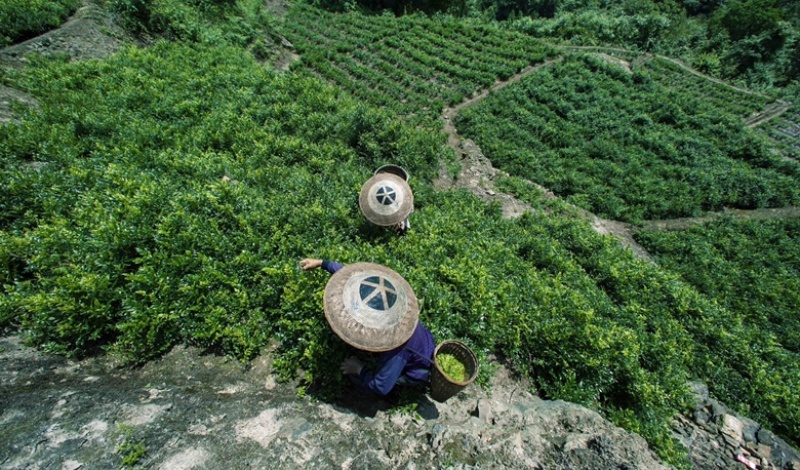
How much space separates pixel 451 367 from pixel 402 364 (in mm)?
1029

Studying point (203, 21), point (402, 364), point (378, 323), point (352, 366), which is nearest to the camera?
point (378, 323)

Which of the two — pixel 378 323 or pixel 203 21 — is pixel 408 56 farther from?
pixel 378 323

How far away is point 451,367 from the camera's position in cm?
512

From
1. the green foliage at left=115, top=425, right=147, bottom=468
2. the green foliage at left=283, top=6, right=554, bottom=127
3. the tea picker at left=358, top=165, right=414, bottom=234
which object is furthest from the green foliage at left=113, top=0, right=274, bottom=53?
the green foliage at left=115, top=425, right=147, bottom=468

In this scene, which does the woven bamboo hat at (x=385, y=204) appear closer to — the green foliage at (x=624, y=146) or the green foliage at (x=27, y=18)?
the green foliage at (x=624, y=146)

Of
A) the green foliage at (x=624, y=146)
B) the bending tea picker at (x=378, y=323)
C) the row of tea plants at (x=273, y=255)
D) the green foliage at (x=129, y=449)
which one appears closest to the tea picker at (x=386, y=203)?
the row of tea plants at (x=273, y=255)

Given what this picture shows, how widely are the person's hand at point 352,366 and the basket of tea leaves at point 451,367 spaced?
0.98 metres

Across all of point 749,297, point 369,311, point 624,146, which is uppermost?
point 369,311

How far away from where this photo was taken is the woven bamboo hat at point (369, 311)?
4.10m

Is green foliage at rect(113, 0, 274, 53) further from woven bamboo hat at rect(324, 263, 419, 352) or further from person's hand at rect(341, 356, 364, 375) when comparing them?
person's hand at rect(341, 356, 364, 375)

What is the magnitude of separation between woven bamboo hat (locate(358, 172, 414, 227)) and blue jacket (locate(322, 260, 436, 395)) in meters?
2.40

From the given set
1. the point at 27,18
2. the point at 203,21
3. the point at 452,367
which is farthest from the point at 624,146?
the point at 27,18

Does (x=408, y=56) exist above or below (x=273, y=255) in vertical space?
above

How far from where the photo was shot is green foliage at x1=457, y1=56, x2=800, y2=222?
53.5ft
